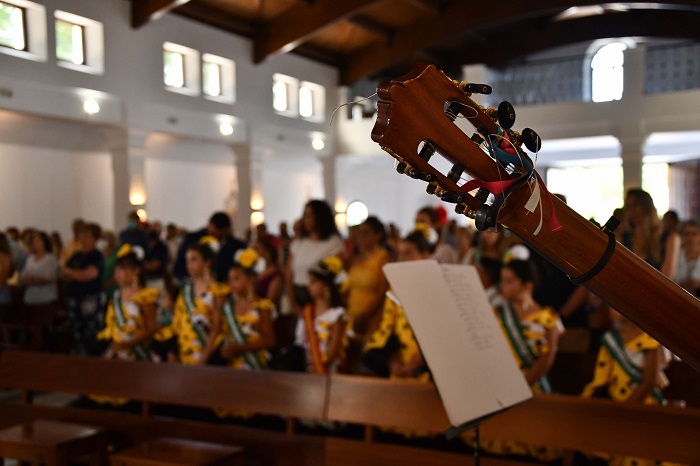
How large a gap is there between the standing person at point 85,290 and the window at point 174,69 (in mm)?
6372

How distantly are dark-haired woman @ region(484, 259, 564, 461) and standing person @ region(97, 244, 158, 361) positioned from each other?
228 centimetres

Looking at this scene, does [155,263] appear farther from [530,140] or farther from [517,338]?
[530,140]

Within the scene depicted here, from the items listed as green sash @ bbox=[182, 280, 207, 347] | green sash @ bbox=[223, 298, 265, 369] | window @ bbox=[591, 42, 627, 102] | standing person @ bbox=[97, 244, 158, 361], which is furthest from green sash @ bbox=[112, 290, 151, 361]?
window @ bbox=[591, 42, 627, 102]

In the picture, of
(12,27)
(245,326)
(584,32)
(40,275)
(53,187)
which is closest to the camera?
(245,326)

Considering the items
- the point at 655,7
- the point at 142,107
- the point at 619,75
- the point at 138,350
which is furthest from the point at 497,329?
the point at 655,7

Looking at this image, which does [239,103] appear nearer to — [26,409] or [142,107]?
[142,107]

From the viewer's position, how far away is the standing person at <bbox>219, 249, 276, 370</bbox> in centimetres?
424

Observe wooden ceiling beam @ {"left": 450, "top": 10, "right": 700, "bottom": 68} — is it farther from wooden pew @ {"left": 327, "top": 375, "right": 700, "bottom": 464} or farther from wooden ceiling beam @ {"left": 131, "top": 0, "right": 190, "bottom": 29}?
wooden pew @ {"left": 327, "top": 375, "right": 700, "bottom": 464}

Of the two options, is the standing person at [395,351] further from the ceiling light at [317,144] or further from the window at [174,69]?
the ceiling light at [317,144]

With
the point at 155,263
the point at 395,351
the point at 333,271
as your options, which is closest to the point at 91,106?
the point at 155,263

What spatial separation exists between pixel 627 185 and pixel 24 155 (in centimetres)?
1111

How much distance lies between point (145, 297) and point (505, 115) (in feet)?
12.9

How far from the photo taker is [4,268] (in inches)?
283

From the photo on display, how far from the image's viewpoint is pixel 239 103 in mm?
14484
